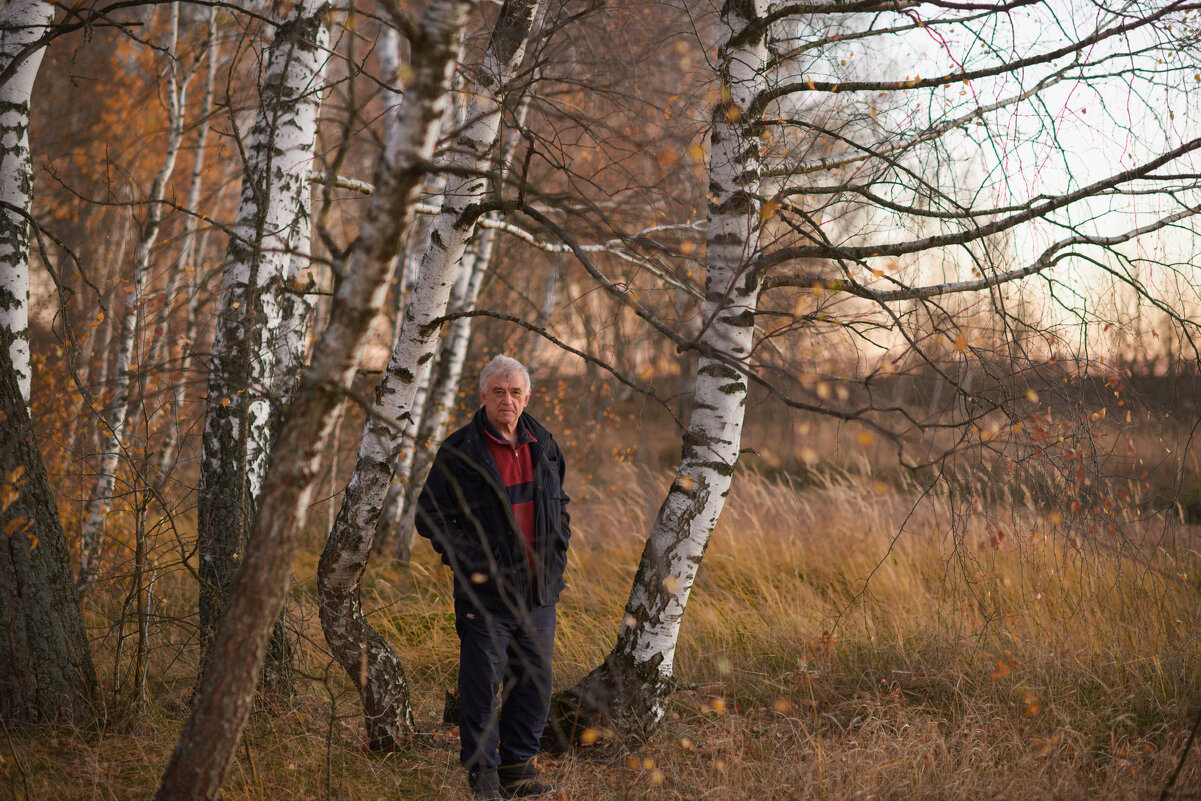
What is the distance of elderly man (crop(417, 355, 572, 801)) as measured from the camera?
2951 millimetres

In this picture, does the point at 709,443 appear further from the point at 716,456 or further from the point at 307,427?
the point at 307,427

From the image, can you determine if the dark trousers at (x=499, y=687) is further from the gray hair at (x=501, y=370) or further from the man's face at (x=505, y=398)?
the gray hair at (x=501, y=370)

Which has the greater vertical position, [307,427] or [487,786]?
[307,427]

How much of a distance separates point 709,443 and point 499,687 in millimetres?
1262

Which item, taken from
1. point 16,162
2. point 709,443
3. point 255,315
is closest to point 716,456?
point 709,443

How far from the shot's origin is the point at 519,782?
3020 mm

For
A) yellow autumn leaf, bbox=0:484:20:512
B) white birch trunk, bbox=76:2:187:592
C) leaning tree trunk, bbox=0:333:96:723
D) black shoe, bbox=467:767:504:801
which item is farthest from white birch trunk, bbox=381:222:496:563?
black shoe, bbox=467:767:504:801

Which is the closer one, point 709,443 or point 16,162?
point 709,443

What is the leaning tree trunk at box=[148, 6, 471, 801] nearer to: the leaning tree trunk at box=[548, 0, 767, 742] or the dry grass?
the dry grass

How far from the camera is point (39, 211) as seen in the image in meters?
11.2

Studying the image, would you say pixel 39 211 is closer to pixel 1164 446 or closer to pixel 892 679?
pixel 892 679

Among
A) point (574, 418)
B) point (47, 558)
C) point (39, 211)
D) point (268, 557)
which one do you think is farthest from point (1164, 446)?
point (39, 211)

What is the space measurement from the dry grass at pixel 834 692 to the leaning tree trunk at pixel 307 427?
514 mm

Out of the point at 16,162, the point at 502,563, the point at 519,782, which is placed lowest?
the point at 519,782
